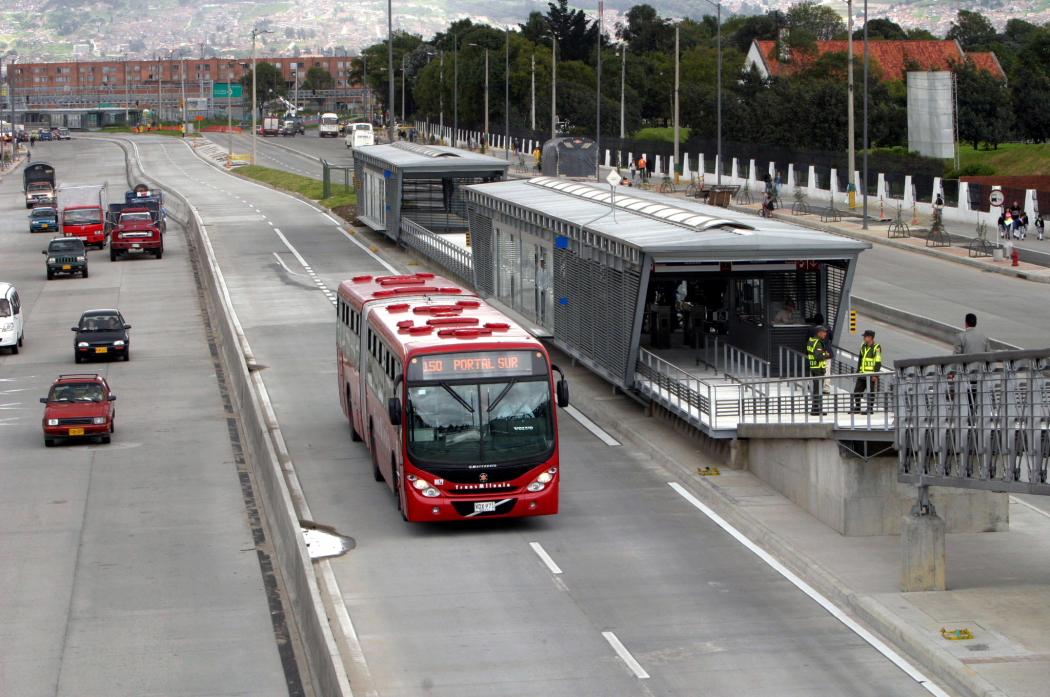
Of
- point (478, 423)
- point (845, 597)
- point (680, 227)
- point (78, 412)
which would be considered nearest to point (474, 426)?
point (478, 423)

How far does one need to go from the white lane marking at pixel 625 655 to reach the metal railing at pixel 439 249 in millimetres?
26865

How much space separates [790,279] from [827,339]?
1.69 meters

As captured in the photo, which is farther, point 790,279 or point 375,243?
point 375,243

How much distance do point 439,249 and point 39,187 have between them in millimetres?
51770

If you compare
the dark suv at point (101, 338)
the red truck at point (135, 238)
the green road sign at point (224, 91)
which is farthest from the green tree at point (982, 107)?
the green road sign at point (224, 91)

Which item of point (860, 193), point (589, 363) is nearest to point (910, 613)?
point (589, 363)

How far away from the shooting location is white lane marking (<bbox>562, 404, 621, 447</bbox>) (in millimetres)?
29594

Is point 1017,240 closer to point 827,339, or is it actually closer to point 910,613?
point 827,339

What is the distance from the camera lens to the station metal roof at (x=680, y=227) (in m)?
27.6

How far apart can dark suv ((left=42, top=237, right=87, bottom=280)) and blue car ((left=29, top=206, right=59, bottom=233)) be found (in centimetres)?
1920

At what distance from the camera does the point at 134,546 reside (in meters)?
23.9

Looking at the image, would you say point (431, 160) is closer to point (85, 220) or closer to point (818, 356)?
point (85, 220)

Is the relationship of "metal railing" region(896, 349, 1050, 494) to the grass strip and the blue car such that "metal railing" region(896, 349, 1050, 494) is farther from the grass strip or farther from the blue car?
the blue car

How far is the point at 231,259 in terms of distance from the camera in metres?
59.8
